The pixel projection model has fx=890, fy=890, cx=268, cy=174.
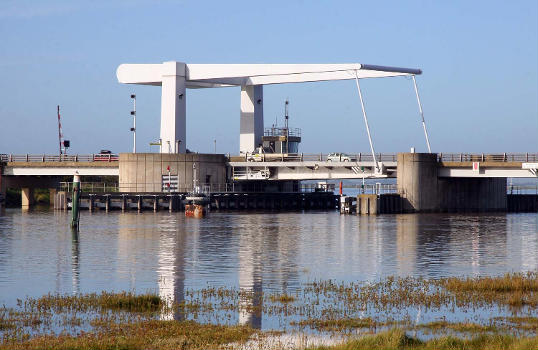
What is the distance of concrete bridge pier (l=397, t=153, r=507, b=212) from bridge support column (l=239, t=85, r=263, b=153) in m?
15.6

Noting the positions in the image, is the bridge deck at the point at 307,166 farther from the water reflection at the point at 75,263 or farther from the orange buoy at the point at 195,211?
the water reflection at the point at 75,263

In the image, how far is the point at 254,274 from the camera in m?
28.2

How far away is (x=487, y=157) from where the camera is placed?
69688mm

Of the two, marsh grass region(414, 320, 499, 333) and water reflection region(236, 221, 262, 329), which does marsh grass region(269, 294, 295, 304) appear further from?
marsh grass region(414, 320, 499, 333)

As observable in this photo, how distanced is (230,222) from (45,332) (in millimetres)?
40580

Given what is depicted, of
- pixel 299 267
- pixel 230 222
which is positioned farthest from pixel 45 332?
pixel 230 222

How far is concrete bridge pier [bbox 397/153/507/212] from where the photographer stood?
224 ft

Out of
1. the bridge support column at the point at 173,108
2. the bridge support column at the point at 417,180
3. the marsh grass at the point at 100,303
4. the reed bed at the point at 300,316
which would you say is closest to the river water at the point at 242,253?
the marsh grass at the point at 100,303

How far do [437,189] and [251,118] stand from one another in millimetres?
18494

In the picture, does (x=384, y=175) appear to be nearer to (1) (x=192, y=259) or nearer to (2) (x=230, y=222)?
(2) (x=230, y=222)

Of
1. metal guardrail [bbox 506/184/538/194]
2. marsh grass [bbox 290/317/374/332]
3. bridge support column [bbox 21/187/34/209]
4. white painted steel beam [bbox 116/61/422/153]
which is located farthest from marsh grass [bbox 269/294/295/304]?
bridge support column [bbox 21/187/34/209]

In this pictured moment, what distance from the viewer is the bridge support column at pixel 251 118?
7800cm

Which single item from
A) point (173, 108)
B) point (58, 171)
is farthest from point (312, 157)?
point (58, 171)

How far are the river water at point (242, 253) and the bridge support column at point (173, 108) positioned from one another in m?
16.7
